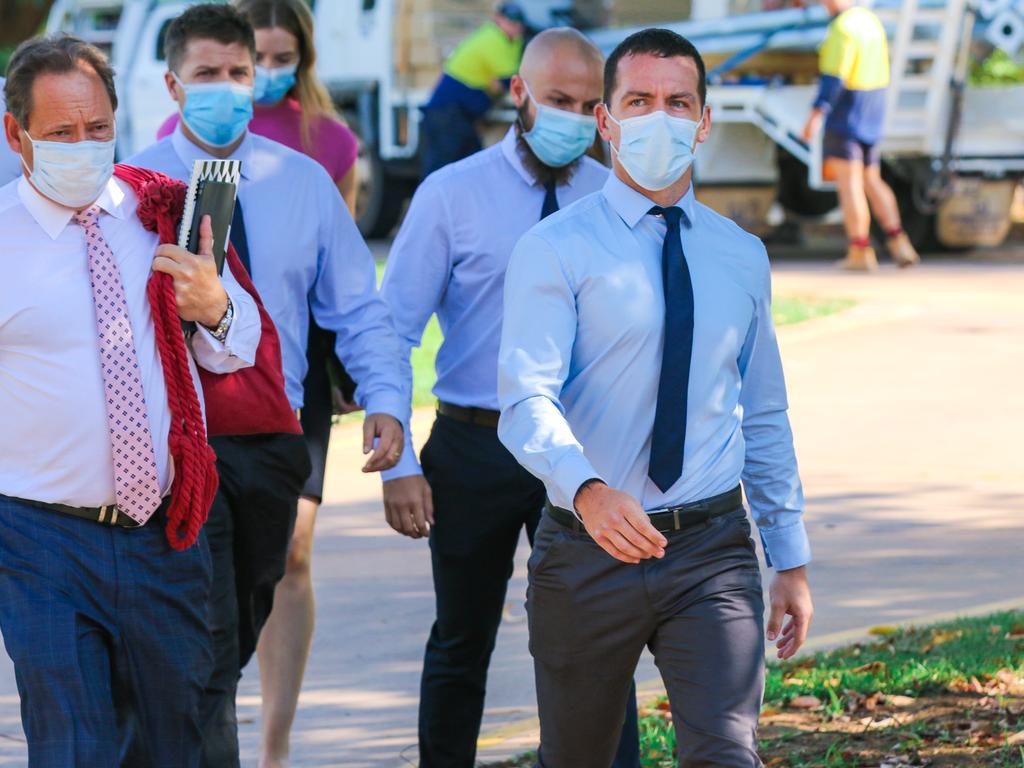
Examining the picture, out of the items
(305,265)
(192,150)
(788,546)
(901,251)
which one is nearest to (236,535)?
(305,265)

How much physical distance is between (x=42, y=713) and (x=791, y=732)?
7.53 ft

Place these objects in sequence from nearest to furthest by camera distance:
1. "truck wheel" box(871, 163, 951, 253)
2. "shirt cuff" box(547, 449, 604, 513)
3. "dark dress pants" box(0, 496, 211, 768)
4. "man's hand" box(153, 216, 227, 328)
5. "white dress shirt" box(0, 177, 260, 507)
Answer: "shirt cuff" box(547, 449, 604, 513) < "dark dress pants" box(0, 496, 211, 768) < "white dress shirt" box(0, 177, 260, 507) < "man's hand" box(153, 216, 227, 328) < "truck wheel" box(871, 163, 951, 253)

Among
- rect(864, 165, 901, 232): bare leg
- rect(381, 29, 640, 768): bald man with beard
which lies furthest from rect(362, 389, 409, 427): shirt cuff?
rect(864, 165, 901, 232): bare leg

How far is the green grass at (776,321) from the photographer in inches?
409

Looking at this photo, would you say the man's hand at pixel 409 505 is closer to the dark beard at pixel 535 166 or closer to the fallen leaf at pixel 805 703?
the dark beard at pixel 535 166

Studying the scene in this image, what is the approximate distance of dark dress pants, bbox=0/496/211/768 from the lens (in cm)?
355

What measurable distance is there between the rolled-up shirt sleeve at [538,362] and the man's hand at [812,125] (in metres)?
11.2

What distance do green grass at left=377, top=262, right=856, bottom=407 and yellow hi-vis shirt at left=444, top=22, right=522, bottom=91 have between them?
373cm

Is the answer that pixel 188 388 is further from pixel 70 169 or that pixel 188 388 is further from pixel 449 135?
pixel 449 135

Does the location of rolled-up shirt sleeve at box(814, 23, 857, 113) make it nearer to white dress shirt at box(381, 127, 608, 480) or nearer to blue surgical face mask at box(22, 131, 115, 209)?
white dress shirt at box(381, 127, 608, 480)

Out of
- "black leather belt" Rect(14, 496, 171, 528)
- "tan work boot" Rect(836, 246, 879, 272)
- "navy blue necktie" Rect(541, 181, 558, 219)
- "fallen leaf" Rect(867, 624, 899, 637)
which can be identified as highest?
"navy blue necktie" Rect(541, 181, 558, 219)

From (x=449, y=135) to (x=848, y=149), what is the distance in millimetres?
3534

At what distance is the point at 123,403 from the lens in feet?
12.1

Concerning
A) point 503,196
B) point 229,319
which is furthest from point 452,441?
point 229,319
